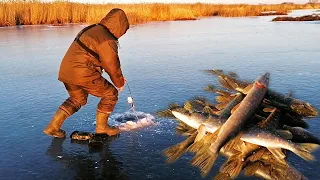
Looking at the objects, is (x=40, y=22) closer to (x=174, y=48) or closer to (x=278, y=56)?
(x=174, y=48)

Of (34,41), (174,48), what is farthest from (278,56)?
(34,41)

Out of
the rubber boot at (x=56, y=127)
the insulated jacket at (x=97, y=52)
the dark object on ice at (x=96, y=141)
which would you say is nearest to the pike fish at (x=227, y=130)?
the dark object on ice at (x=96, y=141)

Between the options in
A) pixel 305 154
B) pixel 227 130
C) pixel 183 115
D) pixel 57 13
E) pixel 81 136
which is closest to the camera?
pixel 305 154

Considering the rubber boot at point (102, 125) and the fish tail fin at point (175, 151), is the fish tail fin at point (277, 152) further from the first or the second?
the rubber boot at point (102, 125)

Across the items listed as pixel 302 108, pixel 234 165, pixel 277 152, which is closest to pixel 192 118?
pixel 234 165

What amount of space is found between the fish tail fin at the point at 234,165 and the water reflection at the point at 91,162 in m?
0.87

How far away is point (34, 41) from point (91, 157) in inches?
411

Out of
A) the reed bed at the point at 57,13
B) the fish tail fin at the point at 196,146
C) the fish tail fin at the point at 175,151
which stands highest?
the reed bed at the point at 57,13

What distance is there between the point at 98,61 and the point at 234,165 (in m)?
1.96

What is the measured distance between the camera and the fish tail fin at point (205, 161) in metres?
2.79

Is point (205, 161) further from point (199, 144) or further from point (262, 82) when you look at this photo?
point (262, 82)

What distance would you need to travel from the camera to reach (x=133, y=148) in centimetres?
361

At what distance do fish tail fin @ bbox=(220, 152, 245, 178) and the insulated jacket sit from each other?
66.3 inches

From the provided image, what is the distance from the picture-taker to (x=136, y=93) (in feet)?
18.9
